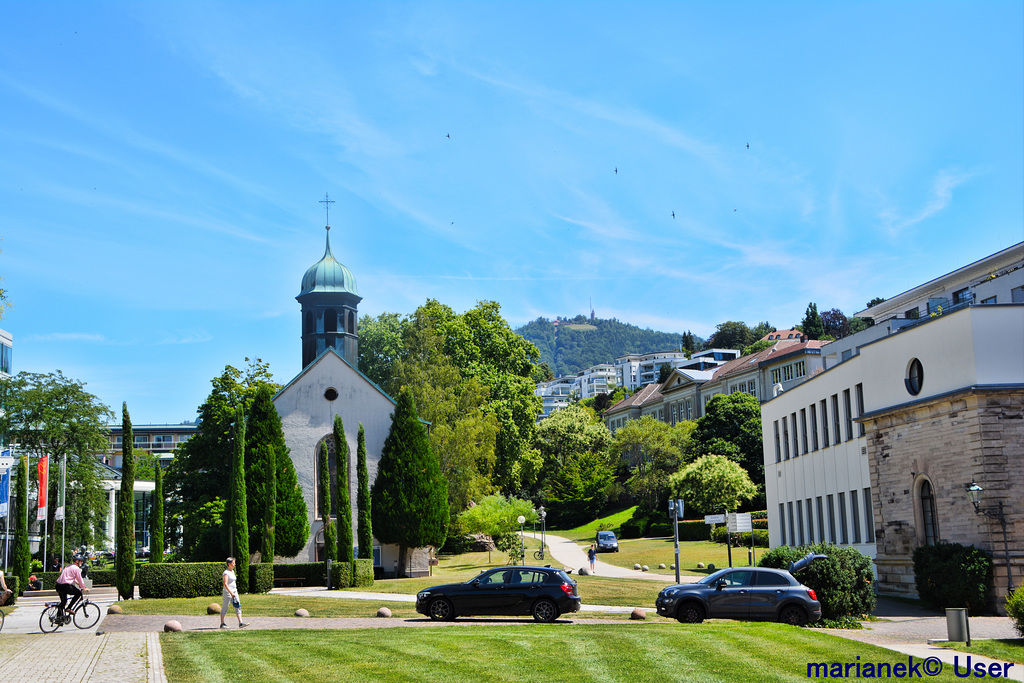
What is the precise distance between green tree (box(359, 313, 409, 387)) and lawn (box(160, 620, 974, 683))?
54.1m

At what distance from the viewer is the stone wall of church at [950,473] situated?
2536 cm

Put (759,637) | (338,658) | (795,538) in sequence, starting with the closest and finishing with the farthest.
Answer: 1. (338,658)
2. (759,637)
3. (795,538)

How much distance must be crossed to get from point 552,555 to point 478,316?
62.2 feet

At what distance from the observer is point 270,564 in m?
40.1

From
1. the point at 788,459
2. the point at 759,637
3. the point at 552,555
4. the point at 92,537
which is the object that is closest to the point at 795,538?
the point at 788,459

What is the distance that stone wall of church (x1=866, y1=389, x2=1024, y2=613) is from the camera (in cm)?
2536

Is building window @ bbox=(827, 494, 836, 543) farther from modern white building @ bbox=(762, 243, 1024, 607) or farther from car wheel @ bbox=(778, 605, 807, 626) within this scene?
car wheel @ bbox=(778, 605, 807, 626)

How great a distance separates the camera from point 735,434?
81.9 meters

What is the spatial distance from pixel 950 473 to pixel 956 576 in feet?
10.1

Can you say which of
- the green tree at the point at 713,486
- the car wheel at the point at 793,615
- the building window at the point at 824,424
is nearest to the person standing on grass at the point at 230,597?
the car wheel at the point at 793,615

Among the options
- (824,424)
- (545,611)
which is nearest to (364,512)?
(824,424)

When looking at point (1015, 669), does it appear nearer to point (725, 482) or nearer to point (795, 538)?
point (795, 538)

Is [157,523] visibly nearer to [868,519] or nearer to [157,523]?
[157,523]

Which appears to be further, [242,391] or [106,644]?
[242,391]
